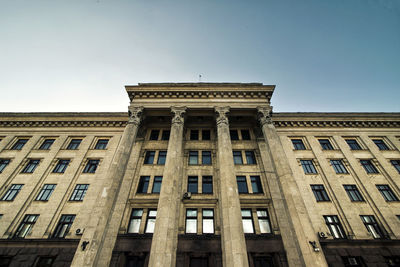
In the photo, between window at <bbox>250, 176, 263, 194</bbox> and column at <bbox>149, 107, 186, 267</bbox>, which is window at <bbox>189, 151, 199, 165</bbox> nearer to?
column at <bbox>149, 107, 186, 267</bbox>

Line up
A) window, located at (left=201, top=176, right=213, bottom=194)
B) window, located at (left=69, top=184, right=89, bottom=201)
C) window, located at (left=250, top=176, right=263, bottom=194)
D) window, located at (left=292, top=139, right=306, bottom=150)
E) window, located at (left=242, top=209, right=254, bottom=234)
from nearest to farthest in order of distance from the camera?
1. window, located at (left=242, top=209, right=254, bottom=234)
2. window, located at (left=201, top=176, right=213, bottom=194)
3. window, located at (left=250, top=176, right=263, bottom=194)
4. window, located at (left=69, top=184, right=89, bottom=201)
5. window, located at (left=292, top=139, right=306, bottom=150)

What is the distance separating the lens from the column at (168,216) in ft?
35.6

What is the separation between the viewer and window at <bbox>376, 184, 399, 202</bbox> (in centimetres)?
1726

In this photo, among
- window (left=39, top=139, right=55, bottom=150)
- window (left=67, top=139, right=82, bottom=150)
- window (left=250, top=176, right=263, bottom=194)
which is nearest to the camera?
window (left=250, top=176, right=263, bottom=194)

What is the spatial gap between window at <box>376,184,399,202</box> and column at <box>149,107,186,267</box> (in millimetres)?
20557

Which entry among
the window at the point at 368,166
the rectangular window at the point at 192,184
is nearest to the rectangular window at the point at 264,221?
the rectangular window at the point at 192,184

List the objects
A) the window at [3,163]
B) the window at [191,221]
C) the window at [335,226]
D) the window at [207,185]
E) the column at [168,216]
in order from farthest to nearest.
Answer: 1. the window at [3,163]
2. the window at [207,185]
3. the window at [335,226]
4. the window at [191,221]
5. the column at [168,216]

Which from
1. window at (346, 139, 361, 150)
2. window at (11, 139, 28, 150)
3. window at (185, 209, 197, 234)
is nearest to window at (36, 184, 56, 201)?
window at (11, 139, 28, 150)

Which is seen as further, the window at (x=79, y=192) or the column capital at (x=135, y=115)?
the column capital at (x=135, y=115)

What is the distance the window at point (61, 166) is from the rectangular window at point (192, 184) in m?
14.1

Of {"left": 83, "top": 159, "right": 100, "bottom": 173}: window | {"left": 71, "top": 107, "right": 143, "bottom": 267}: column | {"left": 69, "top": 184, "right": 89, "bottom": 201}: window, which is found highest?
{"left": 83, "top": 159, "right": 100, "bottom": 173}: window

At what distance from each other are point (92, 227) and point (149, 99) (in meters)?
13.9

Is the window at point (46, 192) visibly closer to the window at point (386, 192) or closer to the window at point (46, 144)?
the window at point (46, 144)

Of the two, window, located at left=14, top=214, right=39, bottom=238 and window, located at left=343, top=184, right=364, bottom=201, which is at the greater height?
window, located at left=343, top=184, right=364, bottom=201
